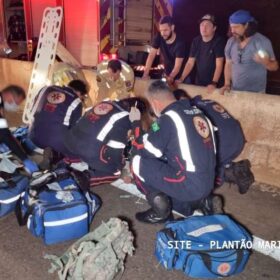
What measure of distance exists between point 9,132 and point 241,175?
230cm

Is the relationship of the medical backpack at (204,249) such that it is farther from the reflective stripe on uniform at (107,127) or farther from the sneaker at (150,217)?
the reflective stripe on uniform at (107,127)

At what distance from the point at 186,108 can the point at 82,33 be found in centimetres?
417

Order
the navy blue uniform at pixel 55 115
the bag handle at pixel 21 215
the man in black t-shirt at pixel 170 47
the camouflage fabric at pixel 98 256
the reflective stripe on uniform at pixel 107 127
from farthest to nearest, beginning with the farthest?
the man in black t-shirt at pixel 170 47 < the navy blue uniform at pixel 55 115 < the reflective stripe on uniform at pixel 107 127 < the bag handle at pixel 21 215 < the camouflage fabric at pixel 98 256

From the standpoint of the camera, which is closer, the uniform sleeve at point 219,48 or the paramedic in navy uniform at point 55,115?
the paramedic in navy uniform at point 55,115

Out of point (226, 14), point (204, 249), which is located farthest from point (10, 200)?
point (226, 14)

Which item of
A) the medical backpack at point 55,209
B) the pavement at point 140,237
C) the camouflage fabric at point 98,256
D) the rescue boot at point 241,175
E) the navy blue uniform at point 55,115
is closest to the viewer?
the camouflage fabric at point 98,256

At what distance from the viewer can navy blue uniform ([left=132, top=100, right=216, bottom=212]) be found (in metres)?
2.59

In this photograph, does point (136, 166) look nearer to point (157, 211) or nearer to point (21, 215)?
point (157, 211)

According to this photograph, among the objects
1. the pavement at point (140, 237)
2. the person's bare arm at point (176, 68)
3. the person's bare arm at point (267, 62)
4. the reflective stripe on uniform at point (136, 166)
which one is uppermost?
the person's bare arm at point (267, 62)

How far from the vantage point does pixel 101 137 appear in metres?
3.36

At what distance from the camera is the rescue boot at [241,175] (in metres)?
3.45

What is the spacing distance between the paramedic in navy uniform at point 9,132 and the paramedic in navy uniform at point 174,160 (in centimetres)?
99

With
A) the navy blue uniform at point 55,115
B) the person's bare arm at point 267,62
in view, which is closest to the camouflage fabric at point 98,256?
the navy blue uniform at point 55,115

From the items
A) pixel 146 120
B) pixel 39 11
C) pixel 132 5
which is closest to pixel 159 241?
pixel 146 120
